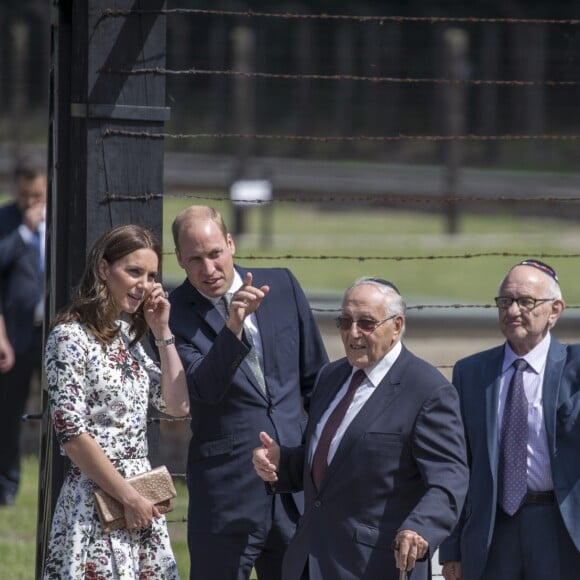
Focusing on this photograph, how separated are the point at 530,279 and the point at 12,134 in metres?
32.2

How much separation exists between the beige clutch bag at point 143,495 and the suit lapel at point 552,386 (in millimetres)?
1266

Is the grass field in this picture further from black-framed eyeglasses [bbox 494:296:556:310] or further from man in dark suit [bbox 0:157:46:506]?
black-framed eyeglasses [bbox 494:296:556:310]

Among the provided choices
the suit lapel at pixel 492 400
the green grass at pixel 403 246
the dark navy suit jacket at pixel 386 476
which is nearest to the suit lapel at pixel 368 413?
the dark navy suit jacket at pixel 386 476

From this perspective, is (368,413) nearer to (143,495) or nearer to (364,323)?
(364,323)

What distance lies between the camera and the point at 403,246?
23172 millimetres

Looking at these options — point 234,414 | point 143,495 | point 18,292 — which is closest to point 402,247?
point 18,292

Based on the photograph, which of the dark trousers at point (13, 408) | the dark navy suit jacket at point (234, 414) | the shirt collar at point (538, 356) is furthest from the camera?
the dark trousers at point (13, 408)

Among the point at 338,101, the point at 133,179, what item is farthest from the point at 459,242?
the point at 133,179

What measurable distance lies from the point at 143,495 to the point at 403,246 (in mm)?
18918

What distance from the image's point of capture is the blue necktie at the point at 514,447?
4582 millimetres

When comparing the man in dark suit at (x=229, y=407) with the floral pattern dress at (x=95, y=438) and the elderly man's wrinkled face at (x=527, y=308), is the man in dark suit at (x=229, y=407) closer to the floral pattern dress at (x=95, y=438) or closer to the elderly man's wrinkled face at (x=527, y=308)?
the floral pattern dress at (x=95, y=438)

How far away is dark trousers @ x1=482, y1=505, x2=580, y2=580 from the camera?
4.55 meters

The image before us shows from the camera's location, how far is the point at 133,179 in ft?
16.7

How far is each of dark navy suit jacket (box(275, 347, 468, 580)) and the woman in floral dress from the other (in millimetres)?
593
